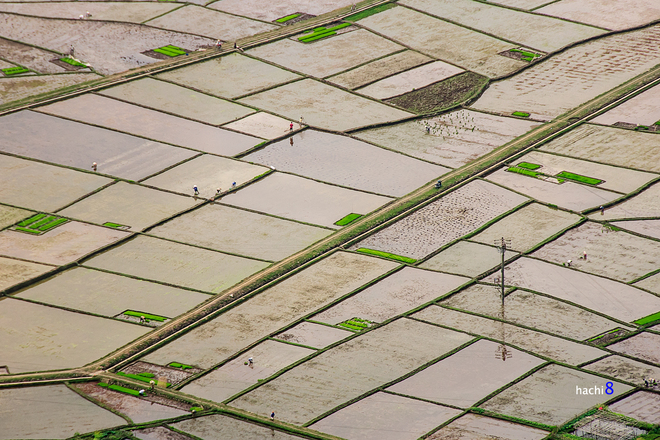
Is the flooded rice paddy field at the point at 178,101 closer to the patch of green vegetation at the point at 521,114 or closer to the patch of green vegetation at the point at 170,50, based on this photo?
the patch of green vegetation at the point at 170,50

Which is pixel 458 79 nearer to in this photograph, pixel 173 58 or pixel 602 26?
pixel 602 26

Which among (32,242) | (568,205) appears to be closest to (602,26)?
(568,205)

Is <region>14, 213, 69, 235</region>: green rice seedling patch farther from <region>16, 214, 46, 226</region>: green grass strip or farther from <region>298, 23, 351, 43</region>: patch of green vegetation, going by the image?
<region>298, 23, 351, 43</region>: patch of green vegetation

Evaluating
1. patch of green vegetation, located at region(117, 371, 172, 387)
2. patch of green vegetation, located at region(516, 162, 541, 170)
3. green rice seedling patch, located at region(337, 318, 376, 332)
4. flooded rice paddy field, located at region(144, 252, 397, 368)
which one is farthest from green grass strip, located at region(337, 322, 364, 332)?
patch of green vegetation, located at region(516, 162, 541, 170)

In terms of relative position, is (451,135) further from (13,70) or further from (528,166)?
(13,70)

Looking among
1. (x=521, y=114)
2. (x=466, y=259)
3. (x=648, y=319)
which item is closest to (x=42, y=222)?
(x=466, y=259)
